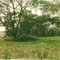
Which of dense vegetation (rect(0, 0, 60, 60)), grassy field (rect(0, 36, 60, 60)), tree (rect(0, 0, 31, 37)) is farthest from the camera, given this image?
tree (rect(0, 0, 31, 37))

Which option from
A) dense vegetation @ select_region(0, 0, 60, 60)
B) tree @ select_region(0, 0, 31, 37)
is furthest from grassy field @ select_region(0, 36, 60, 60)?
dense vegetation @ select_region(0, 0, 60, 60)

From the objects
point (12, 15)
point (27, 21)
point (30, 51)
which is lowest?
point (30, 51)

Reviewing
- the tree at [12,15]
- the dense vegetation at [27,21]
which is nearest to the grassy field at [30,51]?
the tree at [12,15]

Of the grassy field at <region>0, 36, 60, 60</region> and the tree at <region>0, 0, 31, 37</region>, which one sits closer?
the grassy field at <region>0, 36, 60, 60</region>

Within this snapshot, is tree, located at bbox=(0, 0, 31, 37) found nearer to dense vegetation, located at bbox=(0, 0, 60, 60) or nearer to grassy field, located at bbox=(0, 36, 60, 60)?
dense vegetation, located at bbox=(0, 0, 60, 60)

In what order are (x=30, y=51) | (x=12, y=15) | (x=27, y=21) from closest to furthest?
1. (x=30, y=51)
2. (x=12, y=15)
3. (x=27, y=21)

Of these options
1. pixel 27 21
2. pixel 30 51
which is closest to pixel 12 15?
pixel 27 21

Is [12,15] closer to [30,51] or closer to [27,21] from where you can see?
[27,21]

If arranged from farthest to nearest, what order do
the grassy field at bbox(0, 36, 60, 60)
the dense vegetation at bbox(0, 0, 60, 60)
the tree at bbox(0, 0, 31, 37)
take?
the tree at bbox(0, 0, 31, 37)
the dense vegetation at bbox(0, 0, 60, 60)
the grassy field at bbox(0, 36, 60, 60)

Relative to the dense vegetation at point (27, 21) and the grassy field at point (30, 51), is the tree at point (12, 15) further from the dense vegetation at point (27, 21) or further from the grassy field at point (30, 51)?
the grassy field at point (30, 51)

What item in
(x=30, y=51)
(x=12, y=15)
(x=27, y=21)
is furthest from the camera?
(x=27, y=21)

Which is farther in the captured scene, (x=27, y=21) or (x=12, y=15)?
(x=27, y=21)

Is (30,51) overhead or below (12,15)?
below

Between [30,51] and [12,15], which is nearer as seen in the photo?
[30,51]
